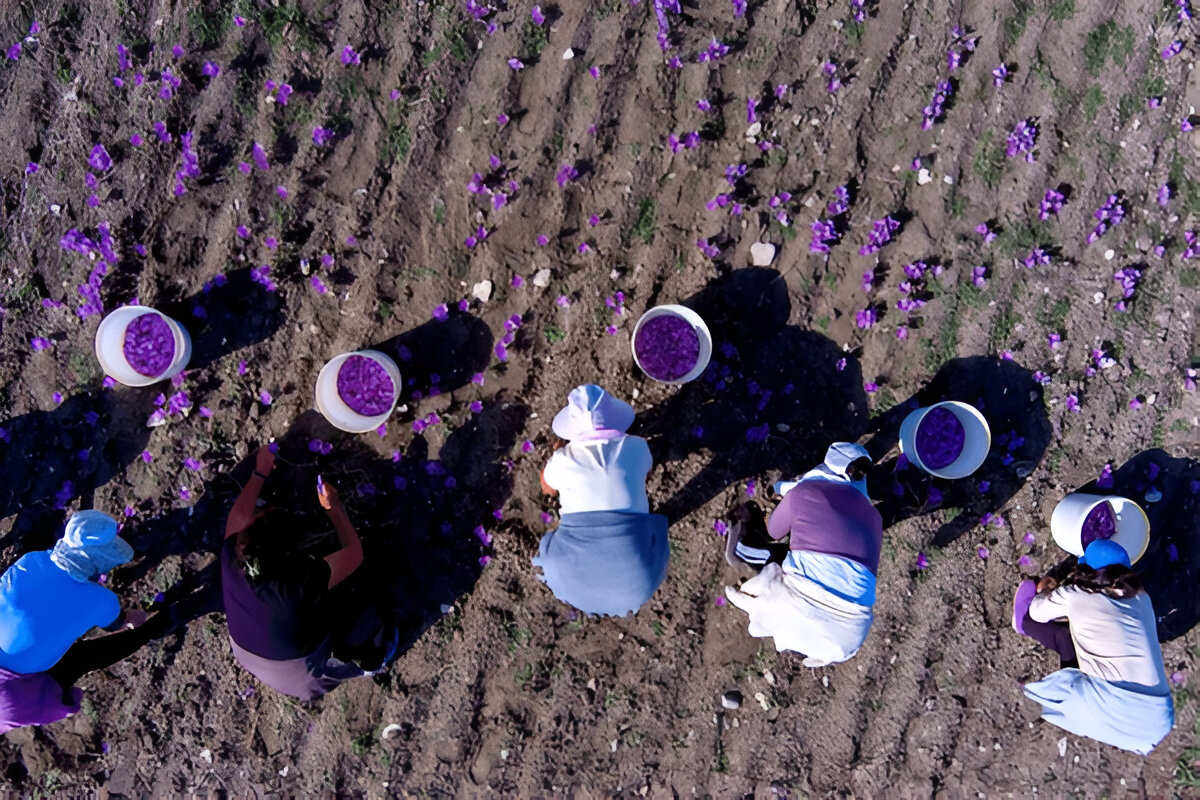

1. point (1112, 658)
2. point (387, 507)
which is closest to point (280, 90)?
point (387, 507)

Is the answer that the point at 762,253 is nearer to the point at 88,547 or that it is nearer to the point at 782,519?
the point at 782,519

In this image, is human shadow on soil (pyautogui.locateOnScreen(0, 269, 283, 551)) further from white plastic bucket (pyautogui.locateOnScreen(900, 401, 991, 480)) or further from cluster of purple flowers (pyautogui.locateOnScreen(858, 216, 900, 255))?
white plastic bucket (pyautogui.locateOnScreen(900, 401, 991, 480))

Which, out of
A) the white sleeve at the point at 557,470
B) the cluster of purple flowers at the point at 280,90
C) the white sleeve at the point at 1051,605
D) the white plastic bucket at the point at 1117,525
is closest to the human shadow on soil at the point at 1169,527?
the white plastic bucket at the point at 1117,525

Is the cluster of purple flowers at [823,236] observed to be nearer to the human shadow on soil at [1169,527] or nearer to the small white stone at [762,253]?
the small white stone at [762,253]

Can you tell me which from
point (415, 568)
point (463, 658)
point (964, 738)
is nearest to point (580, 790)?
point (463, 658)

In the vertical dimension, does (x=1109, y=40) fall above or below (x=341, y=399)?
above

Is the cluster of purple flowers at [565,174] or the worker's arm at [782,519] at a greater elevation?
the cluster of purple flowers at [565,174]
